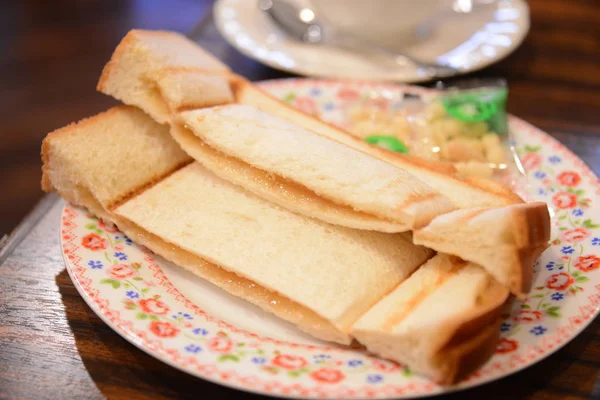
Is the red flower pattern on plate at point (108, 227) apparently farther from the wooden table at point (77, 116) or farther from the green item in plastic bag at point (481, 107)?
the green item in plastic bag at point (481, 107)

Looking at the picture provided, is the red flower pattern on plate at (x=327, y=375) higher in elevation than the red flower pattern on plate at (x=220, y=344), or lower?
higher

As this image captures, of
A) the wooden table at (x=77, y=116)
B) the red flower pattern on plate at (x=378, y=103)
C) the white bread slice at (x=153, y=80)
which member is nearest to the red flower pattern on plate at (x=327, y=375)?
the wooden table at (x=77, y=116)

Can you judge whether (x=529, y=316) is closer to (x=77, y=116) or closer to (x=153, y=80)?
(x=153, y=80)

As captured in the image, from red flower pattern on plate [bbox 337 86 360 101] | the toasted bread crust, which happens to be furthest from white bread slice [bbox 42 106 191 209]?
red flower pattern on plate [bbox 337 86 360 101]

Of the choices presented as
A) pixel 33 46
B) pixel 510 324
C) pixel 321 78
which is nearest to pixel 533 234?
pixel 510 324

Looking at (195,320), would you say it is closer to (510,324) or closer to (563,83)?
(510,324)
